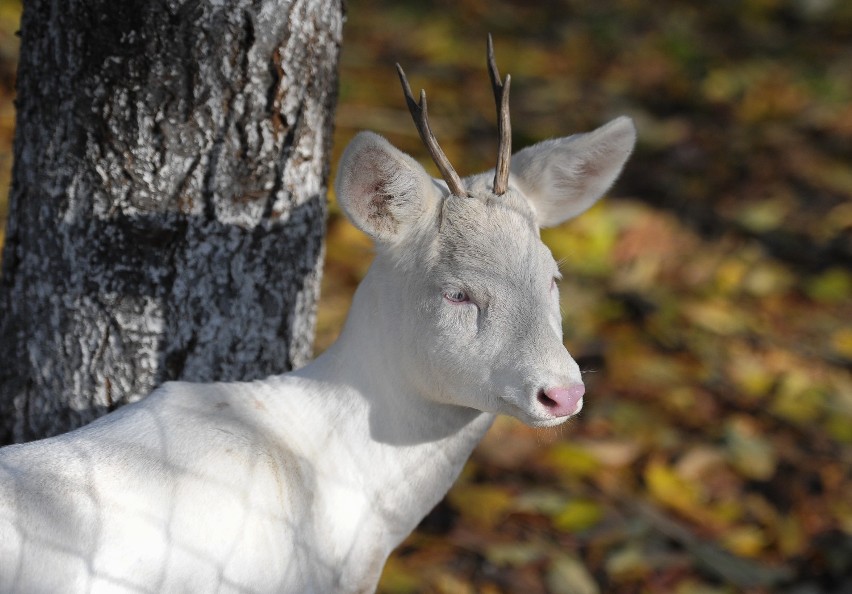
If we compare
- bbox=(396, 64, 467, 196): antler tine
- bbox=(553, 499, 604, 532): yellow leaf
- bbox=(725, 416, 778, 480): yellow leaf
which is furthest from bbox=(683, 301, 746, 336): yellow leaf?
bbox=(396, 64, 467, 196): antler tine

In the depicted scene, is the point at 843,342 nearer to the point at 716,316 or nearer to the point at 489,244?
the point at 716,316

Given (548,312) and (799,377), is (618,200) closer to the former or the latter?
(799,377)

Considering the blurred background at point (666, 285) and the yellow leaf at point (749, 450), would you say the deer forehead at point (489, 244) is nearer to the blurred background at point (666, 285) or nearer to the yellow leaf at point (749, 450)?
the blurred background at point (666, 285)

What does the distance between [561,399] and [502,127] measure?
0.66 m

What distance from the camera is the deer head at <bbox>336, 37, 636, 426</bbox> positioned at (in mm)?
2430

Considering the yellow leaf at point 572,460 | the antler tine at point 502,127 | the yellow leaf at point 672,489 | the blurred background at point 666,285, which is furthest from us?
the yellow leaf at point 572,460

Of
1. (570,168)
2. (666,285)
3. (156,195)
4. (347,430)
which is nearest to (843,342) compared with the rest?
(666,285)

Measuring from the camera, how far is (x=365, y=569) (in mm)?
2662

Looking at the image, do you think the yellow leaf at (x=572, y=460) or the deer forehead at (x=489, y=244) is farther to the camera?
the yellow leaf at (x=572, y=460)

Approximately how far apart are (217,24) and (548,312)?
1.17 metres

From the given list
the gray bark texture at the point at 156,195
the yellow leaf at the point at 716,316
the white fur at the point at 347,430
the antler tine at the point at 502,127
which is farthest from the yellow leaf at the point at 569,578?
the yellow leaf at the point at 716,316

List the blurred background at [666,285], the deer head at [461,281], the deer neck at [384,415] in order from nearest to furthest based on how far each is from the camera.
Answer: the deer head at [461,281], the deer neck at [384,415], the blurred background at [666,285]

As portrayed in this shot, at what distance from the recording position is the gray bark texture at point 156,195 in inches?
112

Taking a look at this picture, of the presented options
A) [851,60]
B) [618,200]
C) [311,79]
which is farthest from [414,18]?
[311,79]
